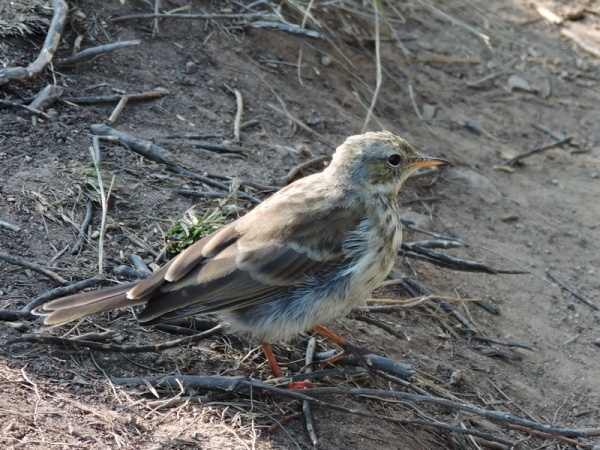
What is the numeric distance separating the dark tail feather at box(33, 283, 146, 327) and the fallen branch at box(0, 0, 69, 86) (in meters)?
2.24

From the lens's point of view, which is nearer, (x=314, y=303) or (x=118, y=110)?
(x=314, y=303)

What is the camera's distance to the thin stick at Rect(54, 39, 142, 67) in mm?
6293

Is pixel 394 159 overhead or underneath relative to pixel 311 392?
overhead

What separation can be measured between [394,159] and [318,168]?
175 cm

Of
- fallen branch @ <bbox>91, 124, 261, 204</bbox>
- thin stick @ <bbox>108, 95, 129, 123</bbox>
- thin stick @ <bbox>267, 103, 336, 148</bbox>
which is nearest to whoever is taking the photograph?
fallen branch @ <bbox>91, 124, 261, 204</bbox>

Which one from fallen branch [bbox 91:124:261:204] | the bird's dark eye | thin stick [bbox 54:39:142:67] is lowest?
fallen branch [bbox 91:124:261:204]

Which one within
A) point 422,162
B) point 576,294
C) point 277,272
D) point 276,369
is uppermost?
point 422,162

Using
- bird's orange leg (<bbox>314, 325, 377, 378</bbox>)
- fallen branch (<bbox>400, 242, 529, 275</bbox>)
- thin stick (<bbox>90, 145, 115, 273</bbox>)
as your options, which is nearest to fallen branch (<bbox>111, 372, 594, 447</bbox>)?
bird's orange leg (<bbox>314, 325, 377, 378</bbox>)

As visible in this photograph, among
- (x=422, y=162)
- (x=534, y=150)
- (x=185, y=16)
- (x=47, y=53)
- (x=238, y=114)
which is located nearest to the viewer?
(x=422, y=162)

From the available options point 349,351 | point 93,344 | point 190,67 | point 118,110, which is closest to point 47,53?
point 118,110

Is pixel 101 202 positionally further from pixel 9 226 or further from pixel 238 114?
pixel 238 114

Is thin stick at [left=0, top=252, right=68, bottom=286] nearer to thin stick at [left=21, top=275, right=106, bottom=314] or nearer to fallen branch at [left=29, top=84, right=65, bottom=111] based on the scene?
thin stick at [left=21, top=275, right=106, bottom=314]

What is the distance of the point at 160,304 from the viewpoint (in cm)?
428

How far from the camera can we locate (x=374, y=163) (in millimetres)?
4930
